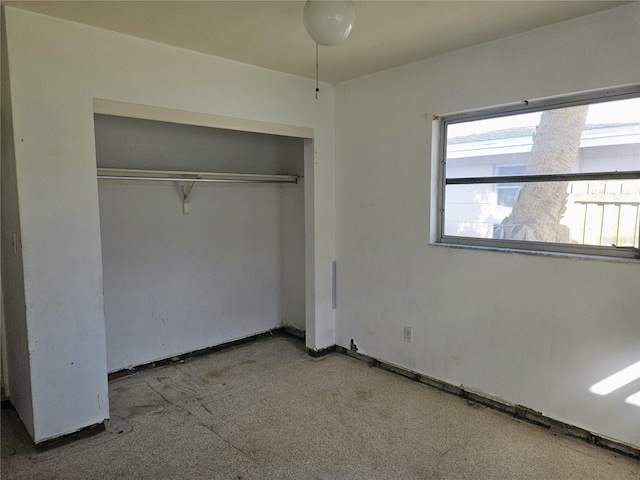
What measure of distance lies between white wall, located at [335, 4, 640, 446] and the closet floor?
0.88 ft

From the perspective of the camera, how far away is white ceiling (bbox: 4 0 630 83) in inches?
84.7

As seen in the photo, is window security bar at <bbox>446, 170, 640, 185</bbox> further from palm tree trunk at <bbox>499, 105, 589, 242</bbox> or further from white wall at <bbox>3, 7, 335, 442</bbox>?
white wall at <bbox>3, 7, 335, 442</bbox>

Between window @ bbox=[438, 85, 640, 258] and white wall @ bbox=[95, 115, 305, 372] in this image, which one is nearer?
window @ bbox=[438, 85, 640, 258]

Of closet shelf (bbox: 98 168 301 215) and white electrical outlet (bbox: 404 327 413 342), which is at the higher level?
closet shelf (bbox: 98 168 301 215)

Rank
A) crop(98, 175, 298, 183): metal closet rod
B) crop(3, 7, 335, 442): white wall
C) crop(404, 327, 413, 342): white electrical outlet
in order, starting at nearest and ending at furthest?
1. crop(3, 7, 335, 442): white wall
2. crop(98, 175, 298, 183): metal closet rod
3. crop(404, 327, 413, 342): white electrical outlet

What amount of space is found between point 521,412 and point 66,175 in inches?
124

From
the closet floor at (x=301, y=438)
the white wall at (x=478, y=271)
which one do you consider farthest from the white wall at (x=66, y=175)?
the white wall at (x=478, y=271)

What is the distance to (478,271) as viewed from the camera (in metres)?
2.88

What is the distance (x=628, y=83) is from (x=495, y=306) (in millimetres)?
1479

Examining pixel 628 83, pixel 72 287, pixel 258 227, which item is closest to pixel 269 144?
pixel 258 227

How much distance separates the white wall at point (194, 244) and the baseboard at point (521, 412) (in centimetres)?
136

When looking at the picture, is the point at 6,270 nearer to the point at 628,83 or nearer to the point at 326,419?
the point at 326,419

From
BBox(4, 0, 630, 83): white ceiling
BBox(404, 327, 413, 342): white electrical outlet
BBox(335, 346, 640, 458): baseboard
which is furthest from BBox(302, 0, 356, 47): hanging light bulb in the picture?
BBox(335, 346, 640, 458): baseboard

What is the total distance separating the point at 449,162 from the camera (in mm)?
3090
